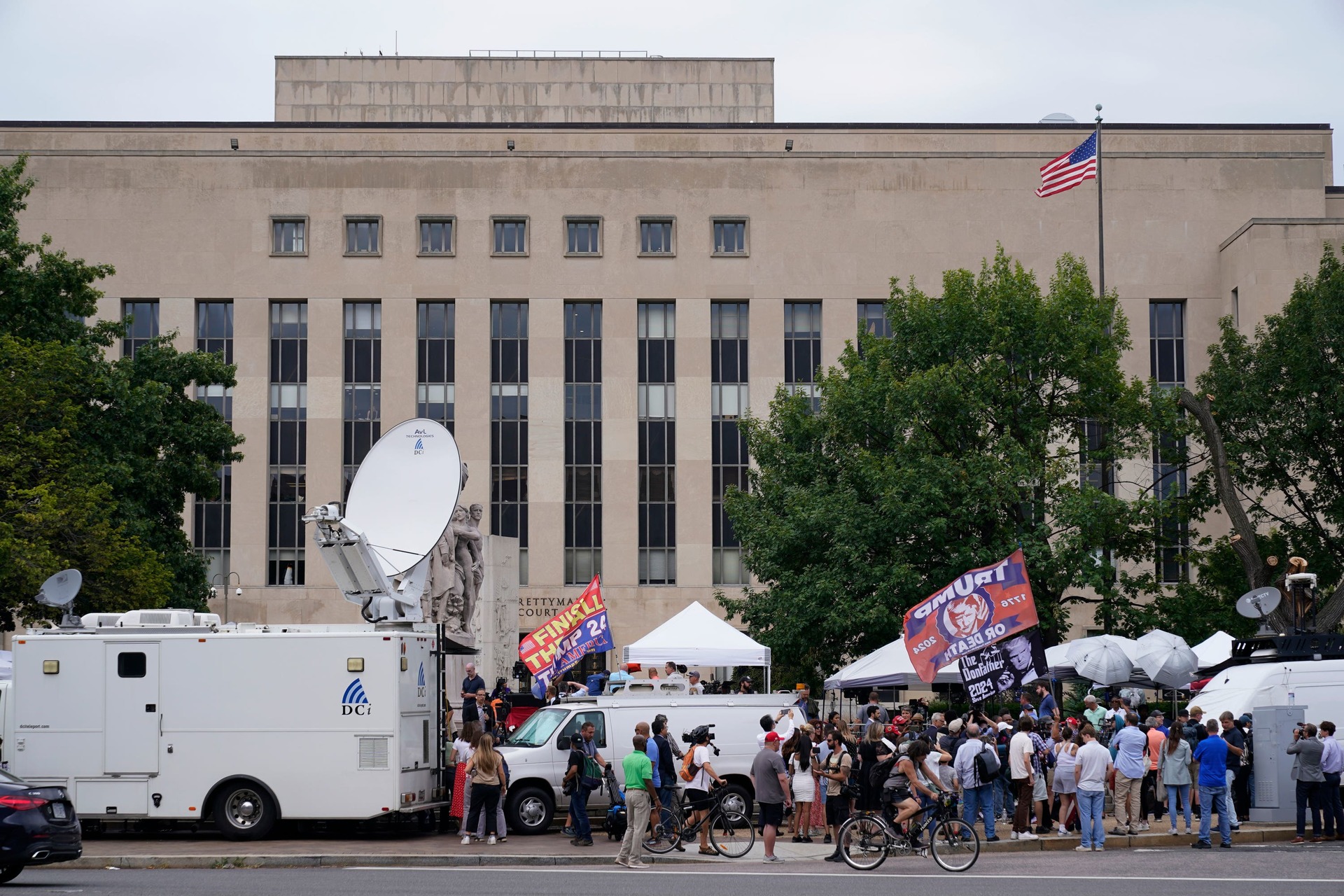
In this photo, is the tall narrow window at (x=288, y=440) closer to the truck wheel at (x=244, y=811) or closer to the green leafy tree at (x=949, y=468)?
the green leafy tree at (x=949, y=468)

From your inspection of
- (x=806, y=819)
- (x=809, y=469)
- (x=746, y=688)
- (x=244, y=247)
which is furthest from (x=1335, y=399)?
(x=244, y=247)

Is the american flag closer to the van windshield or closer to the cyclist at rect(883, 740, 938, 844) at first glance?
the van windshield

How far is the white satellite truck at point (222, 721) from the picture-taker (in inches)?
759

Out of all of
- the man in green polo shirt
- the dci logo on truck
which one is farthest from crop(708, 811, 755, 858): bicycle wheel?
the dci logo on truck

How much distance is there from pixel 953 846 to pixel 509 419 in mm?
44525

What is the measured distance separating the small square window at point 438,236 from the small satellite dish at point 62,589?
40.0m

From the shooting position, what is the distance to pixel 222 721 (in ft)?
63.8

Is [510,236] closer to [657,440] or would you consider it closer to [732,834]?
[657,440]

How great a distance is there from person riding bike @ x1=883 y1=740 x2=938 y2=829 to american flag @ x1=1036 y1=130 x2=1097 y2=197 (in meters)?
27.7

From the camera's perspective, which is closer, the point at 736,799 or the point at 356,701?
the point at 356,701

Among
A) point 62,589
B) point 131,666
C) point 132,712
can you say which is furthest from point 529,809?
point 62,589

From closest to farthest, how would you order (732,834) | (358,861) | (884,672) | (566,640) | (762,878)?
(762,878) → (358,861) → (732,834) → (884,672) → (566,640)

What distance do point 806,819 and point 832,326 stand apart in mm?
40728

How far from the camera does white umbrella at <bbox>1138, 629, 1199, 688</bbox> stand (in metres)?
25.7
